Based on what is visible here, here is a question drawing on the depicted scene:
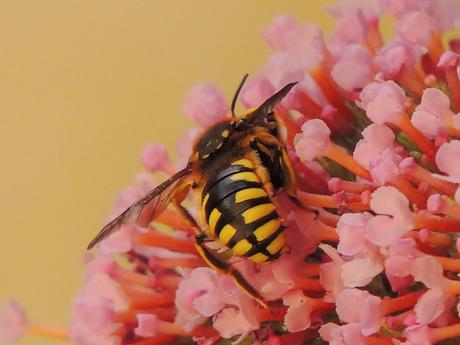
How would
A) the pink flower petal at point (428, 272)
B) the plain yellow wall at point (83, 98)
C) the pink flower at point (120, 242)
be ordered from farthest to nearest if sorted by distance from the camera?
the plain yellow wall at point (83, 98) < the pink flower at point (120, 242) < the pink flower petal at point (428, 272)

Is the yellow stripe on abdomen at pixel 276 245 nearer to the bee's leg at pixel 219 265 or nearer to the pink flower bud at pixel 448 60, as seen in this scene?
the bee's leg at pixel 219 265

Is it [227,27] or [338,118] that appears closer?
[338,118]

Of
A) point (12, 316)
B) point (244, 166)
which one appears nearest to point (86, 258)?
point (12, 316)

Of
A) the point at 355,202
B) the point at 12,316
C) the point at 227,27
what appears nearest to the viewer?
the point at 355,202

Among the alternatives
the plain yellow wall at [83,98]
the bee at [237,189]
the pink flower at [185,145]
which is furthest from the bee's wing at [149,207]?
the plain yellow wall at [83,98]

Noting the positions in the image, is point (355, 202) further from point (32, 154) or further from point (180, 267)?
point (32, 154)

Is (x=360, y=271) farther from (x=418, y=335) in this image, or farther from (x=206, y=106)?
(x=206, y=106)

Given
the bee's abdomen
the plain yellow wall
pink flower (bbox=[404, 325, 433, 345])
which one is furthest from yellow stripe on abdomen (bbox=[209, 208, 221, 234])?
the plain yellow wall

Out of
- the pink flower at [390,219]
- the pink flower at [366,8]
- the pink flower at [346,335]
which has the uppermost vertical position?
the pink flower at [366,8]
